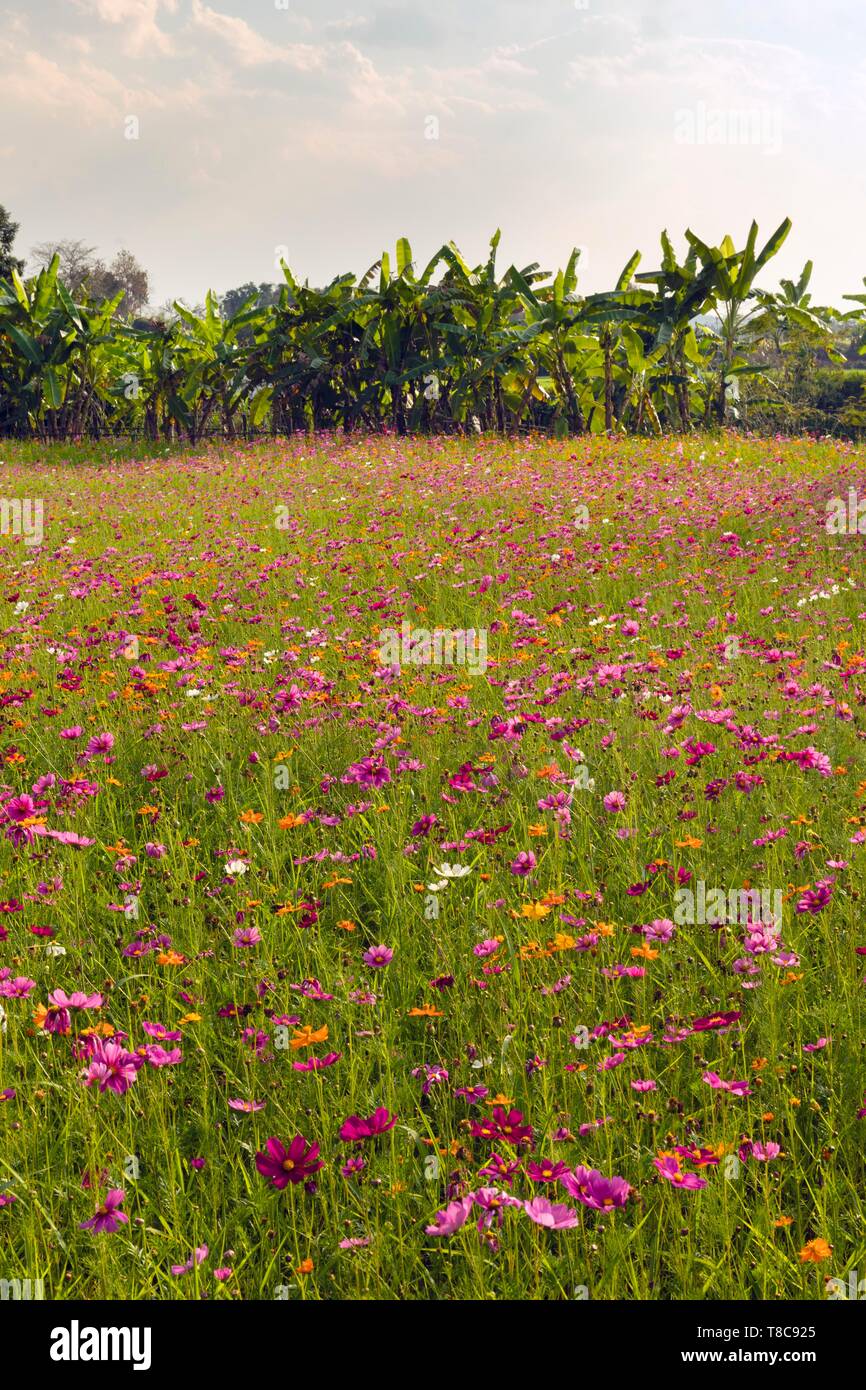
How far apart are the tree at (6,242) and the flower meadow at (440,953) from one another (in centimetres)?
2788

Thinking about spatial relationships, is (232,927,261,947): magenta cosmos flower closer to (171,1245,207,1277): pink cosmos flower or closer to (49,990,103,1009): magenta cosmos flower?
(49,990,103,1009): magenta cosmos flower

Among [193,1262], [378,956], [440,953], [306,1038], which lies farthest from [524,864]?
[193,1262]

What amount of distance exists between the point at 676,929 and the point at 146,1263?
1.69m

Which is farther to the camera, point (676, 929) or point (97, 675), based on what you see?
point (97, 675)

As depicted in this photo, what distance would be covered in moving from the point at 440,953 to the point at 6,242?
3385 centimetres

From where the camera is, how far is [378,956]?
9.79 ft

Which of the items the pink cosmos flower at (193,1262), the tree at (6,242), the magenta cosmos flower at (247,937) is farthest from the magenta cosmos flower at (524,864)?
the tree at (6,242)

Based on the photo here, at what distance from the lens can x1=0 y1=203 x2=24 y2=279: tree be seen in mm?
29750

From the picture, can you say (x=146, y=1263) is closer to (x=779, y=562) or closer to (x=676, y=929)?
(x=676, y=929)

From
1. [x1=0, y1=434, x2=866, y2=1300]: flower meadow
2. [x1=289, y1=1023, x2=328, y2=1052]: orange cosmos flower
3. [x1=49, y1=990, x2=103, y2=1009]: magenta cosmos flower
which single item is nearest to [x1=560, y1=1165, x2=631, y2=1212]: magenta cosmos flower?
[x1=0, y1=434, x2=866, y2=1300]: flower meadow

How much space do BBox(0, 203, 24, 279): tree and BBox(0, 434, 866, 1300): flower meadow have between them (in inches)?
1097

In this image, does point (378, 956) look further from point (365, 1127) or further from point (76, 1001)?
point (365, 1127)

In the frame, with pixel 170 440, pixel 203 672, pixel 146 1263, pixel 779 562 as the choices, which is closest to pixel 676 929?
pixel 146 1263

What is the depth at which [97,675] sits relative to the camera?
19.6 feet
